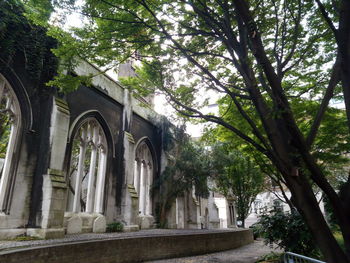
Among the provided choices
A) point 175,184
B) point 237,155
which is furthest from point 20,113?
point 237,155

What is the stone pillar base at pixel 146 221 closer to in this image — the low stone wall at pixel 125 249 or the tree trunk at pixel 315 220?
the low stone wall at pixel 125 249

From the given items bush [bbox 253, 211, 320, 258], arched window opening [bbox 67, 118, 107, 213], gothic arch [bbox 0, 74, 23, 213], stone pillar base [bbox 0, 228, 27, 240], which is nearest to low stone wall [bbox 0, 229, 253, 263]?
stone pillar base [bbox 0, 228, 27, 240]

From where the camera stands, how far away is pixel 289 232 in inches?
311

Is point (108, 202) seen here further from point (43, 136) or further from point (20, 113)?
point (20, 113)

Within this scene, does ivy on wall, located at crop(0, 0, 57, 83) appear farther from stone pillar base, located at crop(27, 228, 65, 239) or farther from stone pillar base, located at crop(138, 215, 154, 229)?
stone pillar base, located at crop(138, 215, 154, 229)

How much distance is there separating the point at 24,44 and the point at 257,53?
28.6 ft

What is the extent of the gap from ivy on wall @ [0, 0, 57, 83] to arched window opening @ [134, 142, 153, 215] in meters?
7.73

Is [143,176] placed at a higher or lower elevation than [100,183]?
higher

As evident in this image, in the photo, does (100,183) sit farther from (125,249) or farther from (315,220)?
(315,220)

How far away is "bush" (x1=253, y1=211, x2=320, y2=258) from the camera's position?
7633mm

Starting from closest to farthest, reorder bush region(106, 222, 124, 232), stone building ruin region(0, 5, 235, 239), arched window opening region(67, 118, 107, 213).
Answer: stone building ruin region(0, 5, 235, 239) → arched window opening region(67, 118, 107, 213) → bush region(106, 222, 124, 232)

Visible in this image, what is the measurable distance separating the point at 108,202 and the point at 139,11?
30.4 ft

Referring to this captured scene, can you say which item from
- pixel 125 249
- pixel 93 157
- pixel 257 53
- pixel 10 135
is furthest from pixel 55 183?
pixel 257 53

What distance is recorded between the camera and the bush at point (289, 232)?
25.0 feet
